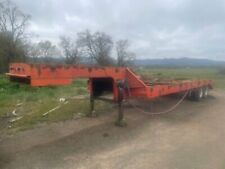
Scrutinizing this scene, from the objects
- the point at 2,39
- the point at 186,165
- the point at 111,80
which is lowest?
the point at 186,165

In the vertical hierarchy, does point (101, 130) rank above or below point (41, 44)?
below

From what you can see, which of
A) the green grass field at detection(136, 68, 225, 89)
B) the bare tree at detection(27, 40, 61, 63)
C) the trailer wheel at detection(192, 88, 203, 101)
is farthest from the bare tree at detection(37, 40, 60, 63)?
the trailer wheel at detection(192, 88, 203, 101)

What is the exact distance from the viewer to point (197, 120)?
846 centimetres

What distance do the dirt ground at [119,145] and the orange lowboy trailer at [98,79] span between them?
0.75 m

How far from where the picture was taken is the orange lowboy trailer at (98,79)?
215 inches

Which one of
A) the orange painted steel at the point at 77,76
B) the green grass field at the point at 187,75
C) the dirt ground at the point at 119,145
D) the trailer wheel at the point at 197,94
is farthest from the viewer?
the green grass field at the point at 187,75

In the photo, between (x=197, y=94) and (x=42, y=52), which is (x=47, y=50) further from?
(x=197, y=94)

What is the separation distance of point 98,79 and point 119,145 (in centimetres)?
253

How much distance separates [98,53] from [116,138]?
171 feet

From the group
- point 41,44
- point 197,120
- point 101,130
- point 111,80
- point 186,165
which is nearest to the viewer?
point 186,165

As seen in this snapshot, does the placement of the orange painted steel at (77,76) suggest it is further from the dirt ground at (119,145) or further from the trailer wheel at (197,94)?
the trailer wheel at (197,94)

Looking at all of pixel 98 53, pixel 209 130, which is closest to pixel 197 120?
pixel 209 130

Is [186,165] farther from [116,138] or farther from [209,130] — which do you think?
[209,130]

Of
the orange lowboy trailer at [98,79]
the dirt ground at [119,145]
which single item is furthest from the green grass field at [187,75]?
the dirt ground at [119,145]
